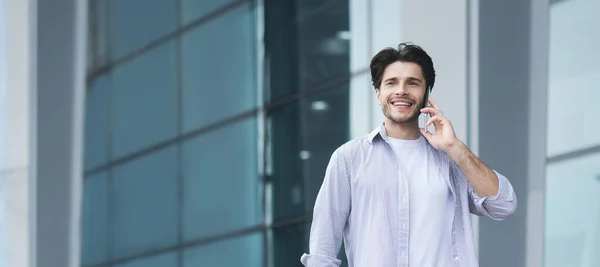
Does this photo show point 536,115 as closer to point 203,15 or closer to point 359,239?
point 359,239

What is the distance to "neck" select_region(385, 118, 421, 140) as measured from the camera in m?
3.68

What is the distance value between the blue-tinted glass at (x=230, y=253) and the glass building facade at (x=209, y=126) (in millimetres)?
14

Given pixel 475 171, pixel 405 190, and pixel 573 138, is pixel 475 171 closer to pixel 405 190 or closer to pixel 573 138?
pixel 405 190

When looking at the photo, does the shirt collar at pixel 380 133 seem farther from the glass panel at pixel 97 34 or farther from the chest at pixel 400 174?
the glass panel at pixel 97 34

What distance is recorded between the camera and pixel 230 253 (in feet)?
34.5

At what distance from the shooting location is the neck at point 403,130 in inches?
145

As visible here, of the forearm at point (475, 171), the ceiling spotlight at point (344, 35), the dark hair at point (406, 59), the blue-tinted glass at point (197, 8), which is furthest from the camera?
the blue-tinted glass at point (197, 8)

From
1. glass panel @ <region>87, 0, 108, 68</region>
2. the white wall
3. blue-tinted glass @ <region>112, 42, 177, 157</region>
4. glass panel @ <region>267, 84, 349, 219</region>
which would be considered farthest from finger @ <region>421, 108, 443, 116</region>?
glass panel @ <region>87, 0, 108, 68</region>

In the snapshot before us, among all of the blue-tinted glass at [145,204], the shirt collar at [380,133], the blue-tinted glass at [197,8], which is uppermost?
the blue-tinted glass at [197,8]

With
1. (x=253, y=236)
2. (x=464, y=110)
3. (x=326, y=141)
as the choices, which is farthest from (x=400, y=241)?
(x=253, y=236)

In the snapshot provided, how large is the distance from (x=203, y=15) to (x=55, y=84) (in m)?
1.74

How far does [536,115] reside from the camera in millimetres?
5930

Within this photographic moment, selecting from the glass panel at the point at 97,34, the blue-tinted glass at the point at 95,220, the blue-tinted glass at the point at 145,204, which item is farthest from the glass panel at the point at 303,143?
the glass panel at the point at 97,34

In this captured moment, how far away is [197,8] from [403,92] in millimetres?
8046
